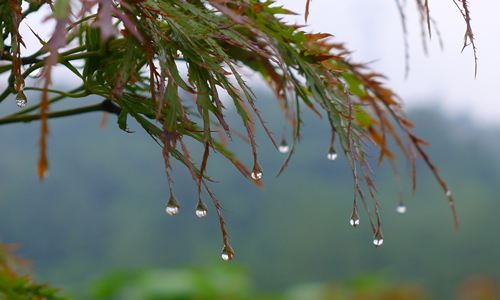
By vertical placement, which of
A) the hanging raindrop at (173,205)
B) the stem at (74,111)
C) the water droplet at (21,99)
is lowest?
the hanging raindrop at (173,205)

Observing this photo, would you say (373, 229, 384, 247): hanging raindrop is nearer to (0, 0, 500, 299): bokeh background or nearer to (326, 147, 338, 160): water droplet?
(326, 147, 338, 160): water droplet

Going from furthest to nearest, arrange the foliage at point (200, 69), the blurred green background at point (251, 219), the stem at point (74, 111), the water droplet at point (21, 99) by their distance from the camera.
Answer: the blurred green background at point (251, 219), the stem at point (74, 111), the water droplet at point (21, 99), the foliage at point (200, 69)

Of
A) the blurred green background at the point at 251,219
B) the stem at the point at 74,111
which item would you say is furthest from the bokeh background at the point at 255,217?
the stem at the point at 74,111

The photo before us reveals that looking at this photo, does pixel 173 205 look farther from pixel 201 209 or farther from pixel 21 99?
pixel 21 99

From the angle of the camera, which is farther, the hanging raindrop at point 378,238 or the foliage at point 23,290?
the foliage at point 23,290

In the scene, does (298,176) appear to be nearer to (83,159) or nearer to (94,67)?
(83,159)

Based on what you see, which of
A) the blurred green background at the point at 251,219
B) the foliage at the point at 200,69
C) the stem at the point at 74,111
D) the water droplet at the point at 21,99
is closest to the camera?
the foliage at the point at 200,69

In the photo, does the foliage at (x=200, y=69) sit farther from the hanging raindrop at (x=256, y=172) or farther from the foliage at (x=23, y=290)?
the foliage at (x=23, y=290)

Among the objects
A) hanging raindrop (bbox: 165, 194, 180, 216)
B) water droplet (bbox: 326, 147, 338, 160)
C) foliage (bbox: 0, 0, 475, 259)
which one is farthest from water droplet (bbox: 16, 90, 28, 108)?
water droplet (bbox: 326, 147, 338, 160)

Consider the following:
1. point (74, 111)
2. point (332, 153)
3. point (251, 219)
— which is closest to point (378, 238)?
point (332, 153)

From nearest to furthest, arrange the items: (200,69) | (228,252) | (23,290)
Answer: (200,69) → (228,252) → (23,290)
